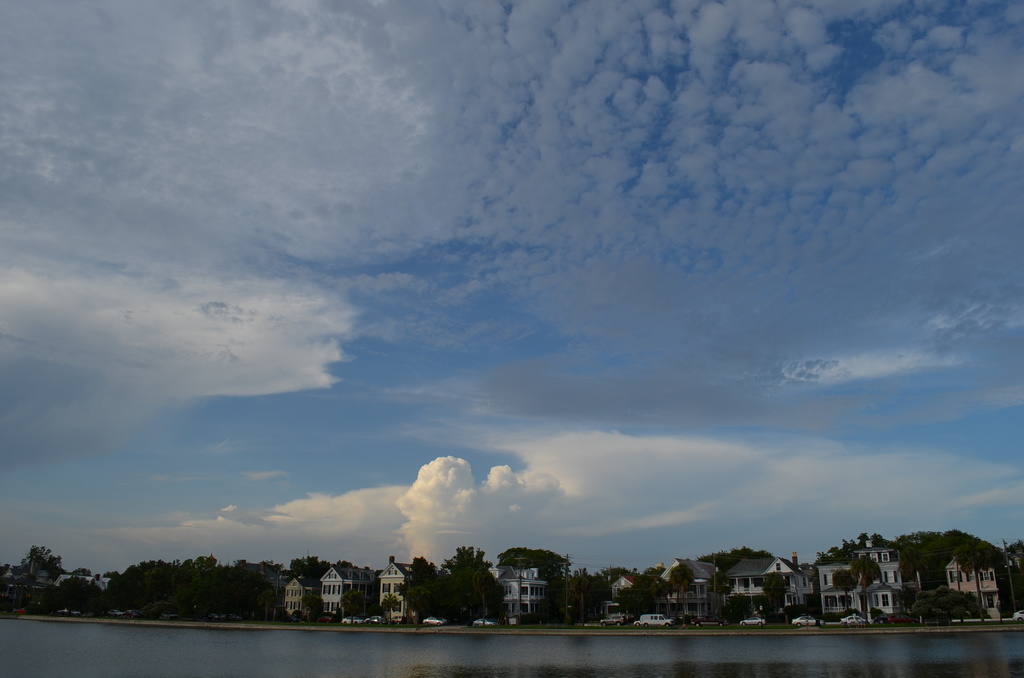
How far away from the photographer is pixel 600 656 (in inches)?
2082

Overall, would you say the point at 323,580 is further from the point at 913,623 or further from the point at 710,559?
the point at 913,623

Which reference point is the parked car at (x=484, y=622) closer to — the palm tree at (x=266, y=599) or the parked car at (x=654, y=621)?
the parked car at (x=654, y=621)

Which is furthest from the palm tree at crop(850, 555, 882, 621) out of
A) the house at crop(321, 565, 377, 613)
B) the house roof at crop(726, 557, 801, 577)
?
the house at crop(321, 565, 377, 613)

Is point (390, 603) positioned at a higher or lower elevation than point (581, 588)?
lower

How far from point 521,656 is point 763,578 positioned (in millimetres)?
63169

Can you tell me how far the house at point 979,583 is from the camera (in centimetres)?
9440

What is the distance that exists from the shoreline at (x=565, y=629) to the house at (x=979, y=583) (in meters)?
23.3

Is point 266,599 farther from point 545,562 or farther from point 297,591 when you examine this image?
point 545,562

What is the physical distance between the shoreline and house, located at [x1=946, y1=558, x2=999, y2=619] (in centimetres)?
2327

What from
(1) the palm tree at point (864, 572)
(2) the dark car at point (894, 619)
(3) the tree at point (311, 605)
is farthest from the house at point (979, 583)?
(3) the tree at point (311, 605)

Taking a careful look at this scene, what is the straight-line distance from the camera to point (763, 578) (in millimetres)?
106000

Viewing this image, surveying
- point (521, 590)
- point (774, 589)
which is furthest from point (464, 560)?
point (774, 589)

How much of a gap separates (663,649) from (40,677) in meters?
41.7

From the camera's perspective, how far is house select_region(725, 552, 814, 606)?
10688 centimetres
